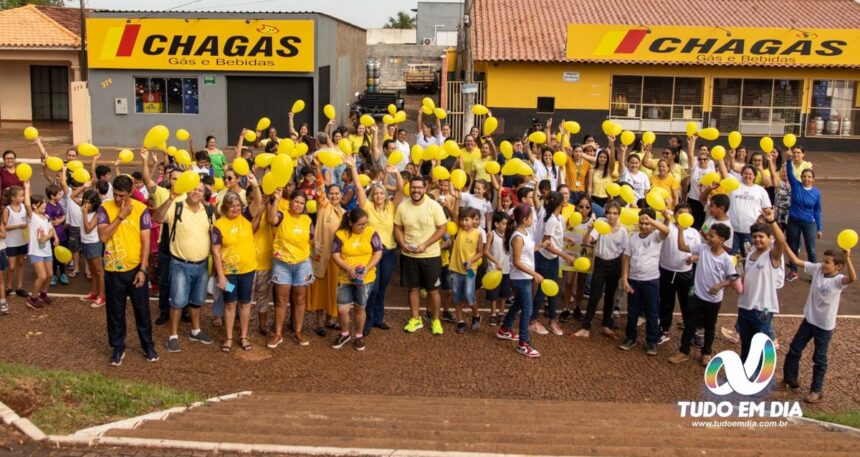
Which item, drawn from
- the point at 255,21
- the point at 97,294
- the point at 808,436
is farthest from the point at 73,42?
the point at 808,436

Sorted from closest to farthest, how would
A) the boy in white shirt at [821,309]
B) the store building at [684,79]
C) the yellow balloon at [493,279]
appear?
the boy in white shirt at [821,309]
the yellow balloon at [493,279]
the store building at [684,79]

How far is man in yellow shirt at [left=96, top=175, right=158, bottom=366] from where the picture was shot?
24.3ft

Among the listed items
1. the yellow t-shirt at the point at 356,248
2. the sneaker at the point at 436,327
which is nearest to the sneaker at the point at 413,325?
the sneaker at the point at 436,327

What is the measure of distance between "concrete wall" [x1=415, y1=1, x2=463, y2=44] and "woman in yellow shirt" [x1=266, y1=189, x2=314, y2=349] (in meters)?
50.3

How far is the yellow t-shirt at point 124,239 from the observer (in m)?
7.44

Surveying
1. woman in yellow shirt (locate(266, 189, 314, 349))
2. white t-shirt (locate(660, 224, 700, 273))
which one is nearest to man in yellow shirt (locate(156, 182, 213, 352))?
woman in yellow shirt (locate(266, 189, 314, 349))

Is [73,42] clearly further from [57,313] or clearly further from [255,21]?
[57,313]

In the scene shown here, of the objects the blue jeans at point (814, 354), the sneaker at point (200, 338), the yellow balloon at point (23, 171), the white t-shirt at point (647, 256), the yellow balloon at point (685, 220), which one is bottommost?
the sneaker at point (200, 338)

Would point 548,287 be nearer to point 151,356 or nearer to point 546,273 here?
point 546,273

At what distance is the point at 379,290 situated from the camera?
8.77 m

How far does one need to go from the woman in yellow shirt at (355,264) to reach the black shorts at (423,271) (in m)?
0.51

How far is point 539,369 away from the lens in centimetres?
783

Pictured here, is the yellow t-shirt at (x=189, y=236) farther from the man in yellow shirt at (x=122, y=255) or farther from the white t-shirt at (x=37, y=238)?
the white t-shirt at (x=37, y=238)

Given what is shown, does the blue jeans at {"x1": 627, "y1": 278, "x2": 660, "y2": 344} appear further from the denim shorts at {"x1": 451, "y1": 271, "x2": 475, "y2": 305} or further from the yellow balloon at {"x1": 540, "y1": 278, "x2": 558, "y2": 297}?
the denim shorts at {"x1": 451, "y1": 271, "x2": 475, "y2": 305}
